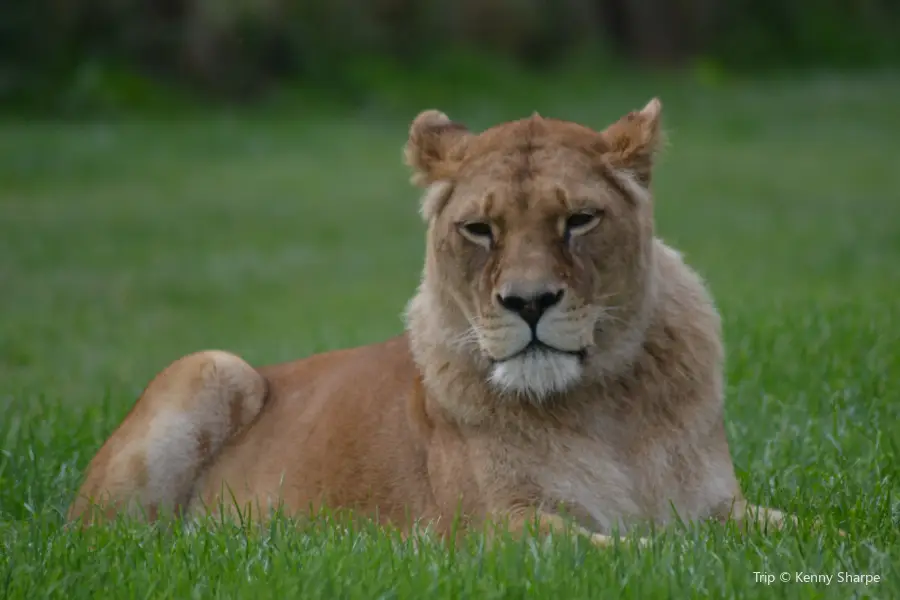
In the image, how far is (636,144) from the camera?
4.71 metres

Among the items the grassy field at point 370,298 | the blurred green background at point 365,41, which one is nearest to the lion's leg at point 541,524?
the grassy field at point 370,298

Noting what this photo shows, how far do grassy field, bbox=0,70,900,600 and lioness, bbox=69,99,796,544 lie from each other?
344mm

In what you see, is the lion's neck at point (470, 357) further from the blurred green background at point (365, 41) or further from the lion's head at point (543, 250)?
the blurred green background at point (365, 41)

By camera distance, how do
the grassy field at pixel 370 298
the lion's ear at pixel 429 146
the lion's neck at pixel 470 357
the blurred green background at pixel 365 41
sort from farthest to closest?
the blurred green background at pixel 365 41
the lion's ear at pixel 429 146
the lion's neck at pixel 470 357
the grassy field at pixel 370 298

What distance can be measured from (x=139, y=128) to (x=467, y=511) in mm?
18633

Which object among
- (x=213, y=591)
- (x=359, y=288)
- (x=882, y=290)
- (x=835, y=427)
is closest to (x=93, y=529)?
(x=213, y=591)

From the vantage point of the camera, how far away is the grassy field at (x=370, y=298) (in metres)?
4.05

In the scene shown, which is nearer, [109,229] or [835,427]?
[835,427]

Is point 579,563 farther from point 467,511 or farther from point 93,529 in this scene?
point 93,529

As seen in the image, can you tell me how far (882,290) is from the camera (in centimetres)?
1059

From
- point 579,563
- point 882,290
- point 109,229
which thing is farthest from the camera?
point 109,229

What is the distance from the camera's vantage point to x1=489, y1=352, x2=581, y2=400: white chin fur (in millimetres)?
4383

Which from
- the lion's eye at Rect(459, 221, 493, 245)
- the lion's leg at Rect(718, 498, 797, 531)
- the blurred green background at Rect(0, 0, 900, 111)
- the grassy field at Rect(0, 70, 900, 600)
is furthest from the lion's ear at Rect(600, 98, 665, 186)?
the blurred green background at Rect(0, 0, 900, 111)

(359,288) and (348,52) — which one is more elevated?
(348,52)
